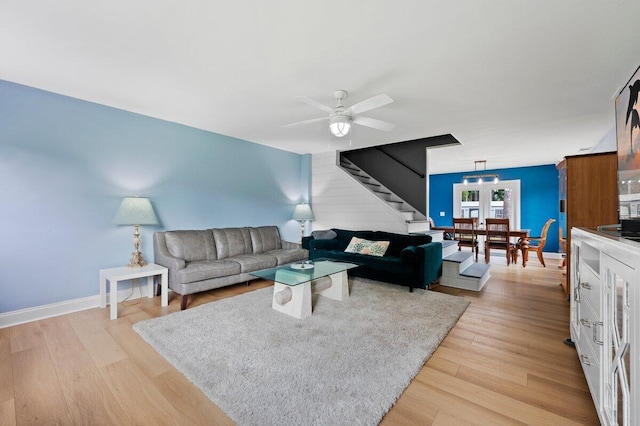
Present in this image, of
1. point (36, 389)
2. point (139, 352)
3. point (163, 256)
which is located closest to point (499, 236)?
point (163, 256)

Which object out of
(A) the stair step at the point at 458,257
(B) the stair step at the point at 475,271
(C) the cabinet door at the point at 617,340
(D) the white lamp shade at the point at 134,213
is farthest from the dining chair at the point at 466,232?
(D) the white lamp shade at the point at 134,213

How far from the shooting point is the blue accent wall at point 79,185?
2748mm

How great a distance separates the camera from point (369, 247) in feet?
14.4

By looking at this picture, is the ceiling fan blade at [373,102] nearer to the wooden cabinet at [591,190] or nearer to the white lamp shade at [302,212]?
the wooden cabinet at [591,190]

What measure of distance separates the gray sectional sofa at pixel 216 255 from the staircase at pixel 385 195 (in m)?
2.11

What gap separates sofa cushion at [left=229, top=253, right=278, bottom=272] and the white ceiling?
1.98 metres

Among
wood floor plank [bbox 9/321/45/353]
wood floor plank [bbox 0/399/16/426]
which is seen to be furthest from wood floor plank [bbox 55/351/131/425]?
wood floor plank [bbox 9/321/45/353]

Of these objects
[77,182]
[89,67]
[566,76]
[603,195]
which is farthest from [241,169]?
[603,195]

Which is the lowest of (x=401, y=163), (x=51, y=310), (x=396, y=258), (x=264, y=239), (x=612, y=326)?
(x=51, y=310)

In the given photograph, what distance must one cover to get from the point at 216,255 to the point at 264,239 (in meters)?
0.91

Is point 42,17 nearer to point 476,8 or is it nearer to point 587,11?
point 476,8

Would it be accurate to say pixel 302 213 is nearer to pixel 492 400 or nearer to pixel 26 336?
pixel 26 336

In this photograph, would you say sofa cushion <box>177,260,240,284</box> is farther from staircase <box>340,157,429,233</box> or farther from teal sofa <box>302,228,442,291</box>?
staircase <box>340,157,429,233</box>

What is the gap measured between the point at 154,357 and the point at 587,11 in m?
3.82
